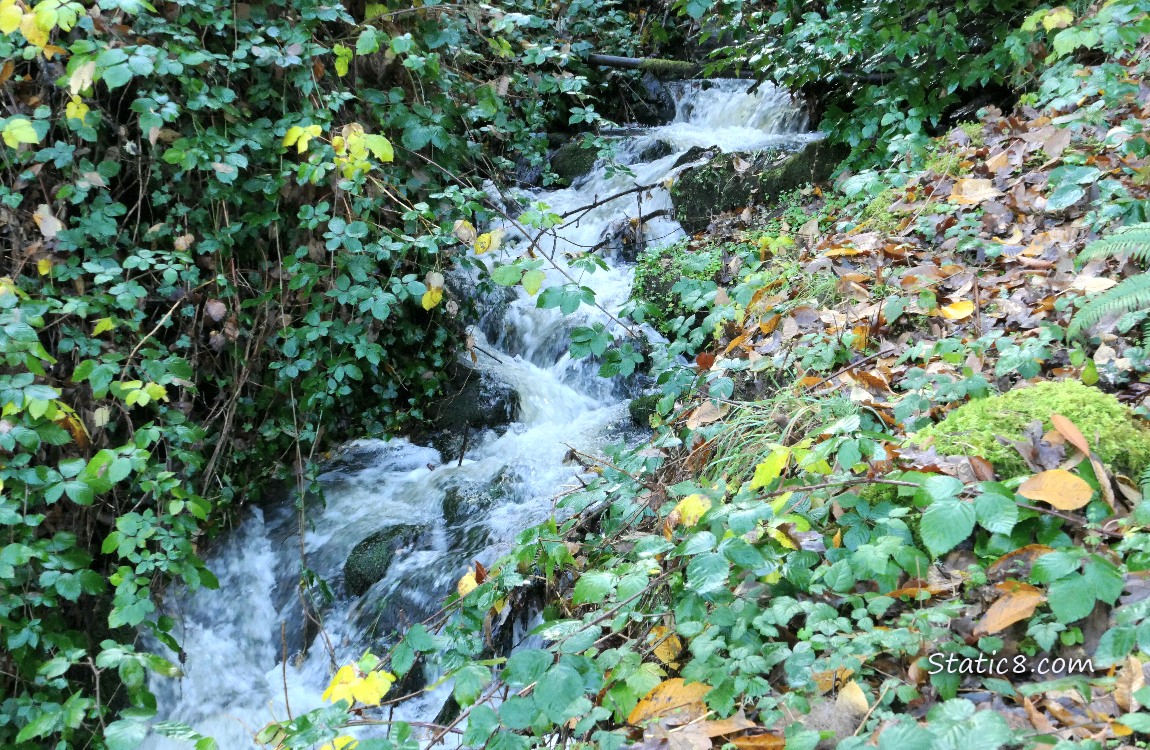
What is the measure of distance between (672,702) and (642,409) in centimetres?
307

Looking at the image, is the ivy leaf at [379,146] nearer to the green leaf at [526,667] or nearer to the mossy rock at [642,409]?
the mossy rock at [642,409]

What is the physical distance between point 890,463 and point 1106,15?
3.05m

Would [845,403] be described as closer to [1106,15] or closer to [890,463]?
[890,463]

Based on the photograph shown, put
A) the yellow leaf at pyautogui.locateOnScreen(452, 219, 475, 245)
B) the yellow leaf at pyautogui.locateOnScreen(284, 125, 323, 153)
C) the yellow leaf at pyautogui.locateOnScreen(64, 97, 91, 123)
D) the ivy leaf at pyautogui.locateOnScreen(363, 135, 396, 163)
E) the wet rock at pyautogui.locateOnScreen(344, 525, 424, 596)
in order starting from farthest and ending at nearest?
the wet rock at pyautogui.locateOnScreen(344, 525, 424, 596) < the yellow leaf at pyautogui.locateOnScreen(452, 219, 475, 245) < the yellow leaf at pyautogui.locateOnScreen(284, 125, 323, 153) < the ivy leaf at pyautogui.locateOnScreen(363, 135, 396, 163) < the yellow leaf at pyautogui.locateOnScreen(64, 97, 91, 123)

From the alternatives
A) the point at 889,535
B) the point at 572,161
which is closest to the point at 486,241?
the point at 889,535

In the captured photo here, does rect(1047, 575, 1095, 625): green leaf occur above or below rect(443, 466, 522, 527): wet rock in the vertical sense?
above

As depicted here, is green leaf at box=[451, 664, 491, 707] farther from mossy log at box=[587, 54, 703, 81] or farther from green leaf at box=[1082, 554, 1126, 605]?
mossy log at box=[587, 54, 703, 81]

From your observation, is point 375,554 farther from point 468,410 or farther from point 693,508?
point 693,508

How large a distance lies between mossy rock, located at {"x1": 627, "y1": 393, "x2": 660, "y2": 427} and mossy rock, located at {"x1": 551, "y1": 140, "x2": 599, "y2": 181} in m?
3.66

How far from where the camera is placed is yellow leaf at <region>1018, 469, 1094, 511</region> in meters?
1.66

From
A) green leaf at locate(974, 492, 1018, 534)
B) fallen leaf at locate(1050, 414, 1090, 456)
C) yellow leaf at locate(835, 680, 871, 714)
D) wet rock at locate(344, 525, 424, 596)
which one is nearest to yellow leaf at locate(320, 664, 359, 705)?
yellow leaf at locate(835, 680, 871, 714)

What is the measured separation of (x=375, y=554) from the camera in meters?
4.14

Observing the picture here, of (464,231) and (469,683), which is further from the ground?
(464,231)

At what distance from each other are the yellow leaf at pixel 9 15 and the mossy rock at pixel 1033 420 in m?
3.53
